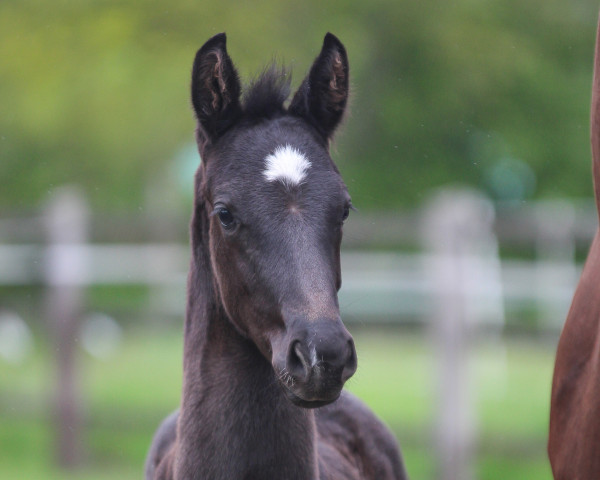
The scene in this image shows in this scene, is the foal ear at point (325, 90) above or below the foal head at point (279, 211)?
above

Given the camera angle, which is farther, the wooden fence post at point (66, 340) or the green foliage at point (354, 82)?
the green foliage at point (354, 82)

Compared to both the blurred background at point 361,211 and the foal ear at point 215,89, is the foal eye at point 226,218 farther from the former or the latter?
the blurred background at point 361,211

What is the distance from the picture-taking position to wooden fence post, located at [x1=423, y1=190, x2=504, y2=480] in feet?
26.4

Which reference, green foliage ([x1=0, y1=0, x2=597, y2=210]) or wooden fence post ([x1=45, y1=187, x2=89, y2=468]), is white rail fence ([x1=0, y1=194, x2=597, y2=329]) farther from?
green foliage ([x1=0, y1=0, x2=597, y2=210])

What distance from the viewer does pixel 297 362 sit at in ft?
10.3

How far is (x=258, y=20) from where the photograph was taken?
1212 cm

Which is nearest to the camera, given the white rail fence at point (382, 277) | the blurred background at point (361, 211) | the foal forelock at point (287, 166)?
the foal forelock at point (287, 166)

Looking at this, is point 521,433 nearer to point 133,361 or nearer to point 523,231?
point 523,231

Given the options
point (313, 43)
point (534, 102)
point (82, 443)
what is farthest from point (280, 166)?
point (534, 102)

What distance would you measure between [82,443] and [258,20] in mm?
5529

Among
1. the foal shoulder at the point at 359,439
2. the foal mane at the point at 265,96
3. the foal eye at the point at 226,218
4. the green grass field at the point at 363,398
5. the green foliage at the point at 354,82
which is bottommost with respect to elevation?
the green grass field at the point at 363,398

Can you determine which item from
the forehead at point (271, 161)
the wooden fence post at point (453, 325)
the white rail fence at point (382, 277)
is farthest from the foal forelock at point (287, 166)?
the white rail fence at point (382, 277)

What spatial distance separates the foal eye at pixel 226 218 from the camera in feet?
11.5

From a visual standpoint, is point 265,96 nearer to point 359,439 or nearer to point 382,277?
point 359,439
